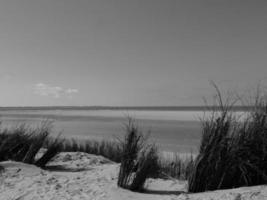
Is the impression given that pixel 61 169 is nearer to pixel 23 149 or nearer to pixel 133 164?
pixel 23 149

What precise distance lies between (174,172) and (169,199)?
207 centimetres

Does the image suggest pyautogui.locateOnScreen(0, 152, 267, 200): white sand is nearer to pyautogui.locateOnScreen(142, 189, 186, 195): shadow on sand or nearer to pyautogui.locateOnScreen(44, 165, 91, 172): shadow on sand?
pyautogui.locateOnScreen(142, 189, 186, 195): shadow on sand

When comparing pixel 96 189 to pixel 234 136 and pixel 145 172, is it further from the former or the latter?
pixel 234 136

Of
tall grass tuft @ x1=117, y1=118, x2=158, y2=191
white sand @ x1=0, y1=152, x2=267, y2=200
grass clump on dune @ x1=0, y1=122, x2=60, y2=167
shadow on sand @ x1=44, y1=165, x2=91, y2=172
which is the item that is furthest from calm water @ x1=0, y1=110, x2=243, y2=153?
grass clump on dune @ x1=0, y1=122, x2=60, y2=167

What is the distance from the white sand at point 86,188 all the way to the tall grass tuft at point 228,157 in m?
0.27

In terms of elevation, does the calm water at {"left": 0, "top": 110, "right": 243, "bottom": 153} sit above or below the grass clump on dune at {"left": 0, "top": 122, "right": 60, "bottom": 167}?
below

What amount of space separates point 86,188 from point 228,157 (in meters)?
1.94

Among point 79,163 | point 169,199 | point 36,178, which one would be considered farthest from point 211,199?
point 79,163

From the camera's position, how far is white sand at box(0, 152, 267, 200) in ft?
10.3

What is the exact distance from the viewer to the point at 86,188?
365 cm

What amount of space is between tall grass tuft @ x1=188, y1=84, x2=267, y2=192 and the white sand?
271mm

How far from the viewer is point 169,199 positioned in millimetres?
3207

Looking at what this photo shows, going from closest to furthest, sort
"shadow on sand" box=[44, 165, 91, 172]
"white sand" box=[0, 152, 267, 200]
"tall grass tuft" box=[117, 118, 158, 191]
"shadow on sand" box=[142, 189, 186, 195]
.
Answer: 1. "white sand" box=[0, 152, 267, 200]
2. "shadow on sand" box=[142, 189, 186, 195]
3. "tall grass tuft" box=[117, 118, 158, 191]
4. "shadow on sand" box=[44, 165, 91, 172]

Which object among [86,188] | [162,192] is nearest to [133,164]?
[162,192]
